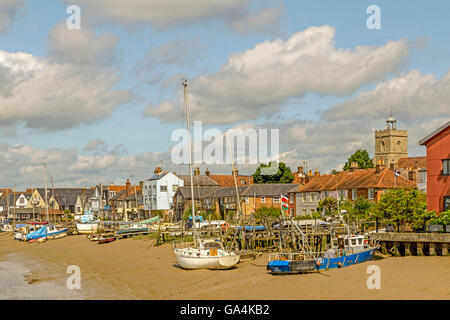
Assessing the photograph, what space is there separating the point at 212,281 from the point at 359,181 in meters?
47.5

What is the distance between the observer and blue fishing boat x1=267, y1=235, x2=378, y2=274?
35156 mm

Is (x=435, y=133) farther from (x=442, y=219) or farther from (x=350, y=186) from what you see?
(x=350, y=186)

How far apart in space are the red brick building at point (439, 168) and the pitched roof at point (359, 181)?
75.3 ft

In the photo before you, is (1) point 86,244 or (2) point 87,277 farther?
(1) point 86,244

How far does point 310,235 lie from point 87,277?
67.5 feet

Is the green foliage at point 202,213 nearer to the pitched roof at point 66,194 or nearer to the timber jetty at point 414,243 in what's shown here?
the timber jetty at point 414,243

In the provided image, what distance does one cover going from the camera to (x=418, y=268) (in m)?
35.0

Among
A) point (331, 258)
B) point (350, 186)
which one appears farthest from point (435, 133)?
point (350, 186)

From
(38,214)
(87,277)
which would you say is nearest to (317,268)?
(87,277)

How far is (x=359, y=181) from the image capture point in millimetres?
78125

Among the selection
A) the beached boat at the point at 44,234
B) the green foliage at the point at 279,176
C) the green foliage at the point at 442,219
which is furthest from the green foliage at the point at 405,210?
the green foliage at the point at 279,176

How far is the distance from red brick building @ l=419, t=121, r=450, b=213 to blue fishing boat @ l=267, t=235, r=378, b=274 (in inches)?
373

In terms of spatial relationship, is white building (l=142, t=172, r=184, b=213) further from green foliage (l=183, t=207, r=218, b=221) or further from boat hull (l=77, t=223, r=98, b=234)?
boat hull (l=77, t=223, r=98, b=234)
